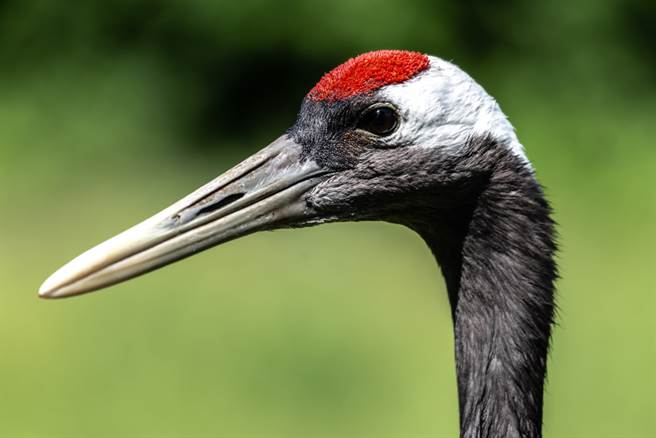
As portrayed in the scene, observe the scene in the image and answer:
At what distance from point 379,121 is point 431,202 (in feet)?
0.99

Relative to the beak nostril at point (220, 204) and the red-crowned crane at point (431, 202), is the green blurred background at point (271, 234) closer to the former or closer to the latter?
the red-crowned crane at point (431, 202)

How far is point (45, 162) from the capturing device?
26.0 ft

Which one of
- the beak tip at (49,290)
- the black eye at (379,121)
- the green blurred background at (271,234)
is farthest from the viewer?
the green blurred background at (271,234)

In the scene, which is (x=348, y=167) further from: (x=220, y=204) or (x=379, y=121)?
(x=220, y=204)

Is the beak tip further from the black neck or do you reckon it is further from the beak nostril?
the black neck

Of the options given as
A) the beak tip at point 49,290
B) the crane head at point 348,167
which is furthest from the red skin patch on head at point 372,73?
the beak tip at point 49,290

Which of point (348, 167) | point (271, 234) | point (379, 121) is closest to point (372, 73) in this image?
point (379, 121)

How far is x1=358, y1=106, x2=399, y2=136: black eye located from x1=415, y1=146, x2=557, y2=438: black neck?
33 cm

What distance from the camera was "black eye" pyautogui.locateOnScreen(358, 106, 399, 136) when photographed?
3275mm

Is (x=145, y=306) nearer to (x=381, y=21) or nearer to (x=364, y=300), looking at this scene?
(x=364, y=300)

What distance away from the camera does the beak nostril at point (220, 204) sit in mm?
3305

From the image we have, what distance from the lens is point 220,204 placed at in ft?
10.9

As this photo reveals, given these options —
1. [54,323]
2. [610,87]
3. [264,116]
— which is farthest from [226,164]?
[610,87]

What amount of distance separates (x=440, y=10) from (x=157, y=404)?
401cm
